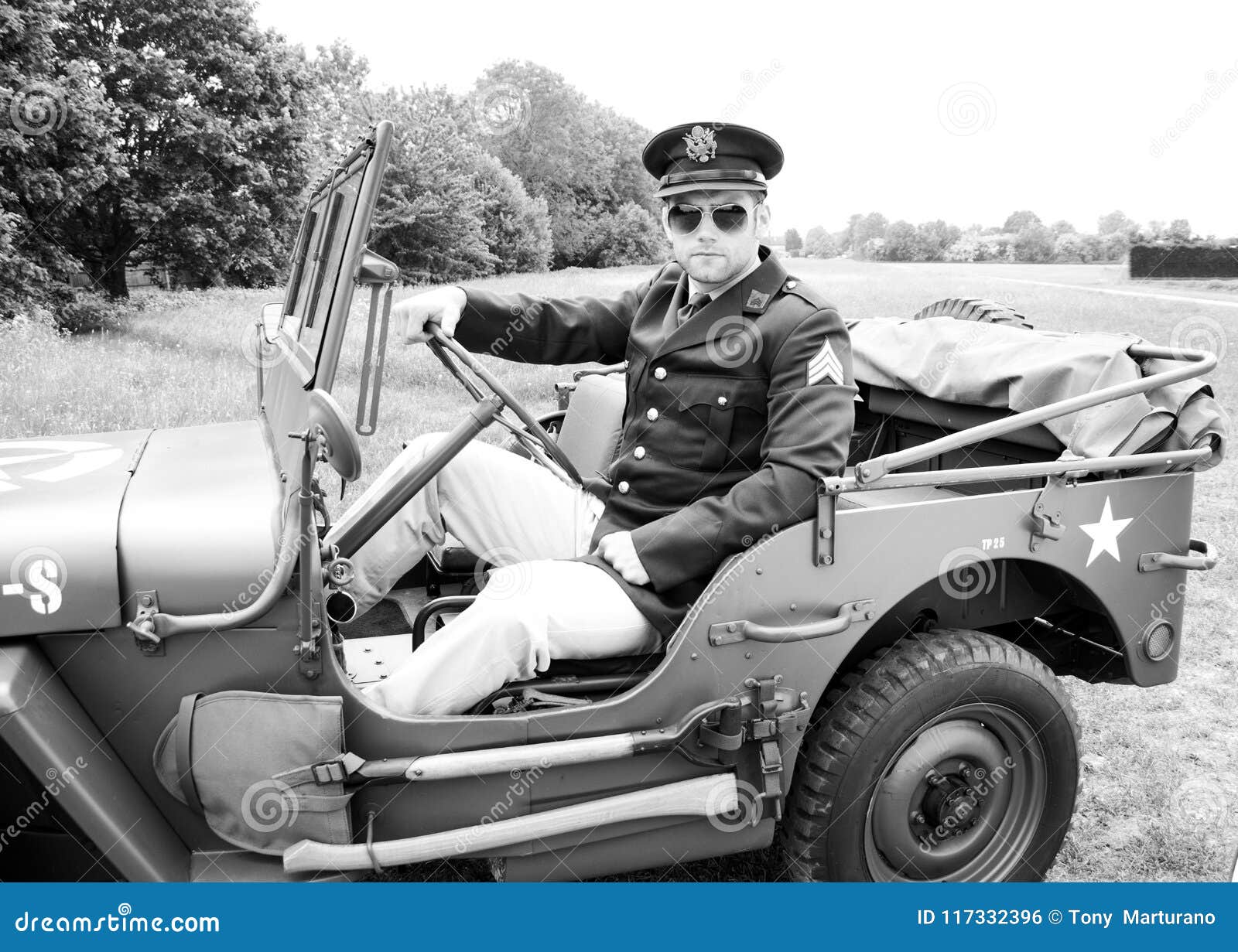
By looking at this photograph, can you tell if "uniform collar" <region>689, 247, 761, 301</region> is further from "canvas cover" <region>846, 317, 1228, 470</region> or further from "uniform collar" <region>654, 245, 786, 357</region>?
"canvas cover" <region>846, 317, 1228, 470</region>

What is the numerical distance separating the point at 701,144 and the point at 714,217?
0.18 metres

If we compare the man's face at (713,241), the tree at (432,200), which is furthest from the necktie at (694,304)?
the tree at (432,200)

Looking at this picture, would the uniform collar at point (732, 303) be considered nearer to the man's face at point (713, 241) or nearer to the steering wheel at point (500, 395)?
the man's face at point (713, 241)

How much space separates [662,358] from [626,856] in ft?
4.00

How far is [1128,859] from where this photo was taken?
8.97 feet

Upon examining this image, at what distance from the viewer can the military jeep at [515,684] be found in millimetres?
1809

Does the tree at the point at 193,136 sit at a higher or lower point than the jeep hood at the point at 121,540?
higher

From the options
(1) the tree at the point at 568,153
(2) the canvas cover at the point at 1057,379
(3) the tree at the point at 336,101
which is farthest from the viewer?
(1) the tree at the point at 568,153

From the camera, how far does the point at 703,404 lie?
2.47 meters

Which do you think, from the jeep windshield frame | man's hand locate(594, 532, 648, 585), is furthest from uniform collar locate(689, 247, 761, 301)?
the jeep windshield frame

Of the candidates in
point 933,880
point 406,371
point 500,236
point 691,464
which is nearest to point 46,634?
point 691,464

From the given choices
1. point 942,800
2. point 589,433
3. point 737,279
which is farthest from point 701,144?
point 942,800

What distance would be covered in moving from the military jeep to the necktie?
575 millimetres

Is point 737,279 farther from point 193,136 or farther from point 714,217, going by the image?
point 193,136
